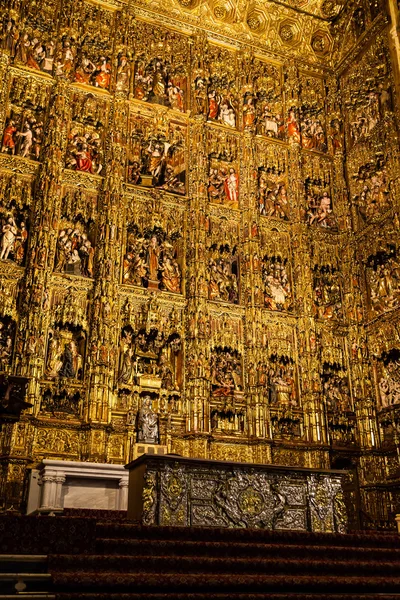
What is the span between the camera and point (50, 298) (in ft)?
45.3

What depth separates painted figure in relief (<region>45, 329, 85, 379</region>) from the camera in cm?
1337

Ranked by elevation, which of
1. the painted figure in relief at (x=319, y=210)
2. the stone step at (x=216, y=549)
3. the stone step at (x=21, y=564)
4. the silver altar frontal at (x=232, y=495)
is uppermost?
the painted figure in relief at (x=319, y=210)

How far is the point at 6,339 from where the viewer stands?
13273 millimetres

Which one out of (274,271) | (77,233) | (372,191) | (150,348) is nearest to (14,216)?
(77,233)

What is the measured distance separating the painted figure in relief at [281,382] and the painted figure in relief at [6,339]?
6.03 m

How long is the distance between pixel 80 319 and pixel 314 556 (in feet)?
26.6

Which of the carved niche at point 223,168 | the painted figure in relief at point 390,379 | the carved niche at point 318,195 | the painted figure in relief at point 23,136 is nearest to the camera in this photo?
the painted figure in relief at point 23,136

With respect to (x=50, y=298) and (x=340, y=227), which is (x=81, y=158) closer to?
(x=50, y=298)

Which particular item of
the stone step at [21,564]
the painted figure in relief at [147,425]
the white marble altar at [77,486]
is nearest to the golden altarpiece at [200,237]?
the painted figure in relief at [147,425]

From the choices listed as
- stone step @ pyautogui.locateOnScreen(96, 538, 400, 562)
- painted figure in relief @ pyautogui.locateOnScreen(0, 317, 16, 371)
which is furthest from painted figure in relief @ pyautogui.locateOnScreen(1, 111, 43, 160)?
stone step @ pyautogui.locateOnScreen(96, 538, 400, 562)

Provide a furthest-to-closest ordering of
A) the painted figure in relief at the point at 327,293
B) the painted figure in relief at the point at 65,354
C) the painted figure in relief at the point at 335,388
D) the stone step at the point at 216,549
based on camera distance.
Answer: the painted figure in relief at the point at 327,293
the painted figure in relief at the point at 335,388
the painted figure in relief at the point at 65,354
the stone step at the point at 216,549

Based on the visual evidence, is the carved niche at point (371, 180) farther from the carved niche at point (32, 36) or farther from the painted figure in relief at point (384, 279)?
the carved niche at point (32, 36)

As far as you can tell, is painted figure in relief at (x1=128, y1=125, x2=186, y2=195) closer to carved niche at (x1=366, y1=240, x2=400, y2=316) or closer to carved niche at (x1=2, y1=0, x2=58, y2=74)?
carved niche at (x1=2, y1=0, x2=58, y2=74)

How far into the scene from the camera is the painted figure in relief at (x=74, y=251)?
47.1 feet
